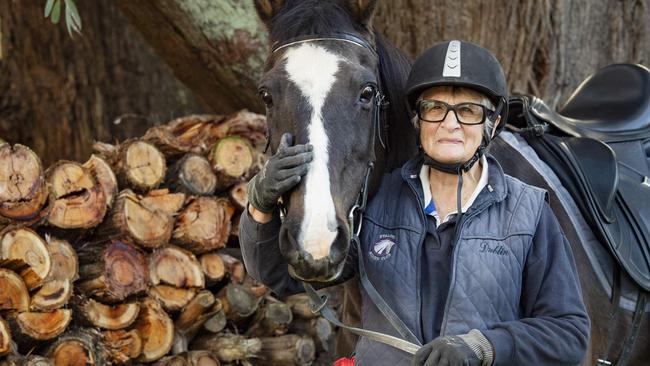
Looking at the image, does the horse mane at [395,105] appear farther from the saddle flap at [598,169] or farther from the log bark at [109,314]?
the log bark at [109,314]

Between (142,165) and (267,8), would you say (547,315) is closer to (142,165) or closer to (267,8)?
(267,8)

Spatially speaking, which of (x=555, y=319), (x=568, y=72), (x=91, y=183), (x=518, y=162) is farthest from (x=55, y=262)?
(x=568, y=72)

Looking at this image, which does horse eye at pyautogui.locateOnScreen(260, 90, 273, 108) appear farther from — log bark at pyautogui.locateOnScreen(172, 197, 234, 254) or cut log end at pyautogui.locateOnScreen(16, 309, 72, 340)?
log bark at pyautogui.locateOnScreen(172, 197, 234, 254)

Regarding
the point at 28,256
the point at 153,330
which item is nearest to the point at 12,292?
the point at 28,256

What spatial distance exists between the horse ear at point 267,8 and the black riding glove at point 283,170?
1.90ft

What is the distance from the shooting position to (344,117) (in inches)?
90.8

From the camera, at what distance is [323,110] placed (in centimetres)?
226

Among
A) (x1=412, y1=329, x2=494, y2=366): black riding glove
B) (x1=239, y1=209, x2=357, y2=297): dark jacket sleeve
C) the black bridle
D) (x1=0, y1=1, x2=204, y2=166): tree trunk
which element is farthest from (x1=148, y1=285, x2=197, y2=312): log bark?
(x1=0, y1=1, x2=204, y2=166): tree trunk

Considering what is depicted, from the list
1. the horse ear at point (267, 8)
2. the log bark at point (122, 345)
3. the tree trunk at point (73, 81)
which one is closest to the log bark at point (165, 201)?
the log bark at point (122, 345)

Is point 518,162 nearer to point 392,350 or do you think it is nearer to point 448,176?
point 448,176

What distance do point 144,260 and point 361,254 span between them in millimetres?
1523

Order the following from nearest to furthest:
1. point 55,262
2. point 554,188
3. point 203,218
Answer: point 554,188, point 55,262, point 203,218

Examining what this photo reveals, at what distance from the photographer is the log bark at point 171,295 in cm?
367

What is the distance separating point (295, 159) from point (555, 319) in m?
0.78
